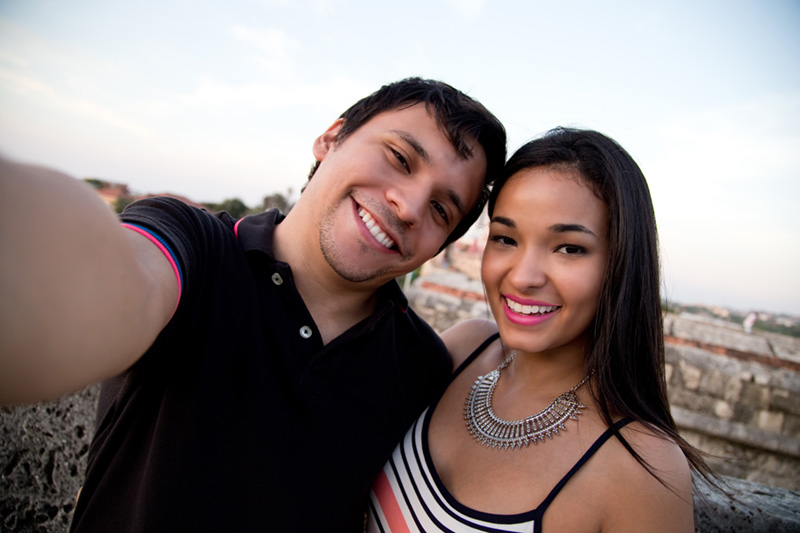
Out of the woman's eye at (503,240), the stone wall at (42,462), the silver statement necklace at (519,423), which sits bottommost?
the stone wall at (42,462)

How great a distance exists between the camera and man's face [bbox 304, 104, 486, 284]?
1.49 m

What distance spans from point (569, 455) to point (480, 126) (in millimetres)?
1290

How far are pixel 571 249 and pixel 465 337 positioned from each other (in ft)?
2.69

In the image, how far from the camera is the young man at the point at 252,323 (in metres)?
0.64

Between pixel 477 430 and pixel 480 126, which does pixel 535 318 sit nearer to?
pixel 477 430

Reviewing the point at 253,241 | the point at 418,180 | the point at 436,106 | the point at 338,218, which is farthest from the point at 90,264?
the point at 436,106

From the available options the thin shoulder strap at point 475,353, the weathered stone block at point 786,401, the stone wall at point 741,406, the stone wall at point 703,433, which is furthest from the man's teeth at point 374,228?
the weathered stone block at point 786,401

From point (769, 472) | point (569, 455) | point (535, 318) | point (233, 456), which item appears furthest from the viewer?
point (769, 472)

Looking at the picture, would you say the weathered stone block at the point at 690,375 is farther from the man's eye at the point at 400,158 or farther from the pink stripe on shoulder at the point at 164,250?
the pink stripe on shoulder at the point at 164,250

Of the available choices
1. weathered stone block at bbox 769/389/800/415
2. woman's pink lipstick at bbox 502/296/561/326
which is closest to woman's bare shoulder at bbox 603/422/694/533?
woman's pink lipstick at bbox 502/296/561/326

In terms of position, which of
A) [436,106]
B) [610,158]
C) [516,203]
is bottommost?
[516,203]

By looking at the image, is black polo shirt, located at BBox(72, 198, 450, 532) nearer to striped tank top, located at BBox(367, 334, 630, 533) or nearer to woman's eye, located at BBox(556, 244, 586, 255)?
striped tank top, located at BBox(367, 334, 630, 533)

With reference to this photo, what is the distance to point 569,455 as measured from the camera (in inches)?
50.9

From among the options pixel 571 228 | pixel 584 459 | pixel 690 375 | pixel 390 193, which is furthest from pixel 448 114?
pixel 690 375
